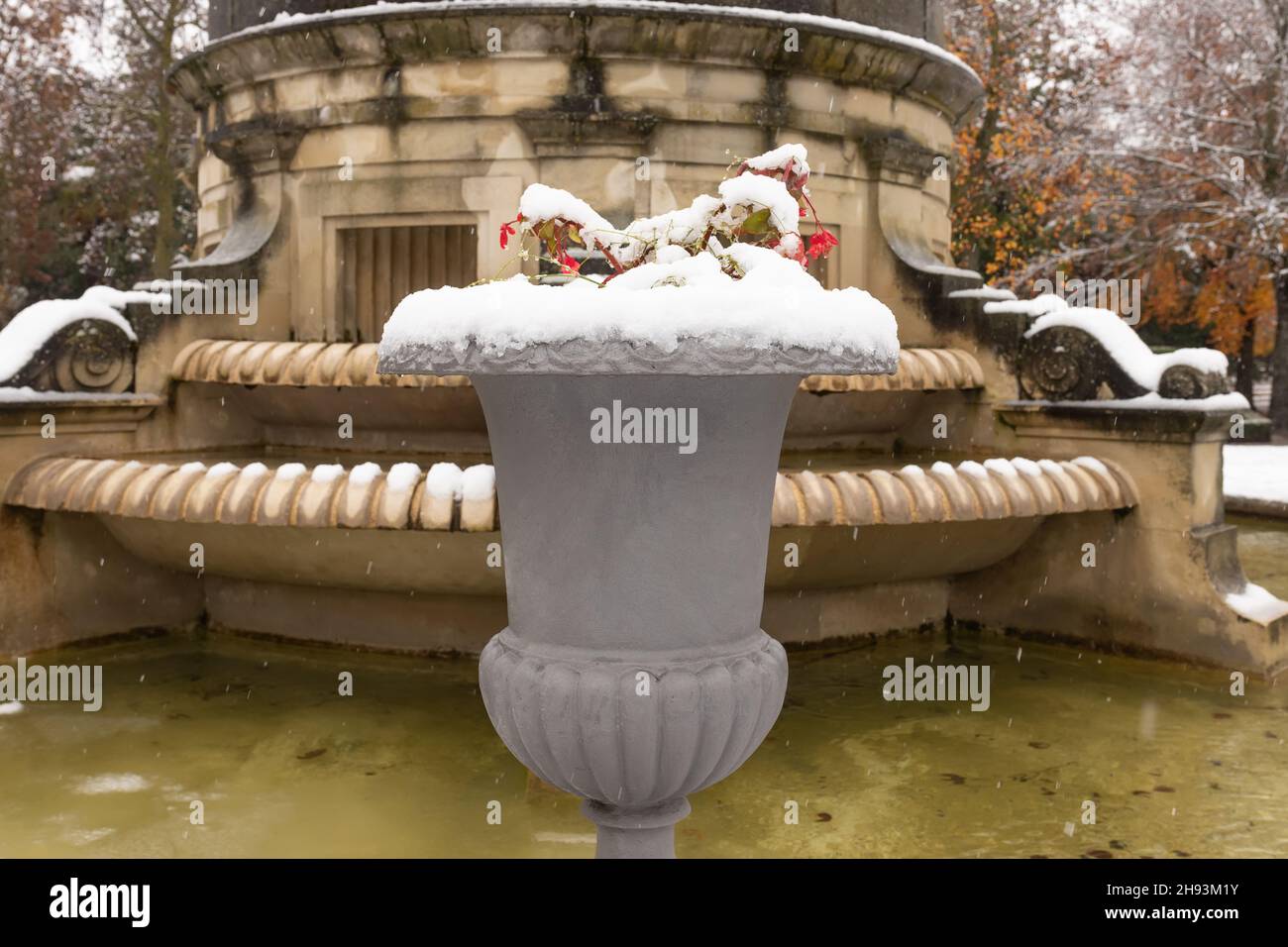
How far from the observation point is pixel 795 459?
22.2ft

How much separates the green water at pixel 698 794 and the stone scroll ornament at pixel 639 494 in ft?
3.71

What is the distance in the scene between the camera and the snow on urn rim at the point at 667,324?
2.58 m

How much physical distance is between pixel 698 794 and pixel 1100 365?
3382 mm

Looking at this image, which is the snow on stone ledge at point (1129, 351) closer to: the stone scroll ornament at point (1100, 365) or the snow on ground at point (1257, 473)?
the stone scroll ornament at point (1100, 365)

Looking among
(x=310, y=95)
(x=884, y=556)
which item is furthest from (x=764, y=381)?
(x=310, y=95)

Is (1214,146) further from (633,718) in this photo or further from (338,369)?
(633,718)

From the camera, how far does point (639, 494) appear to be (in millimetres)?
2883

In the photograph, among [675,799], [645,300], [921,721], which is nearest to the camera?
[645,300]

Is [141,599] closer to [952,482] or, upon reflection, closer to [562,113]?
[562,113]

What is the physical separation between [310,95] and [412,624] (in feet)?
9.30

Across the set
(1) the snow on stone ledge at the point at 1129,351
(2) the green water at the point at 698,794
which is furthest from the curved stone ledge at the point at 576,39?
(2) the green water at the point at 698,794

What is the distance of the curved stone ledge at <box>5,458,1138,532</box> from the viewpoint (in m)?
5.25

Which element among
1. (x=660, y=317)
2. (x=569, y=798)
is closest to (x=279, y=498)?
(x=569, y=798)

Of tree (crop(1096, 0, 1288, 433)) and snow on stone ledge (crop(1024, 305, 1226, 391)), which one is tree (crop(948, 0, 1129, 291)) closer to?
tree (crop(1096, 0, 1288, 433))
